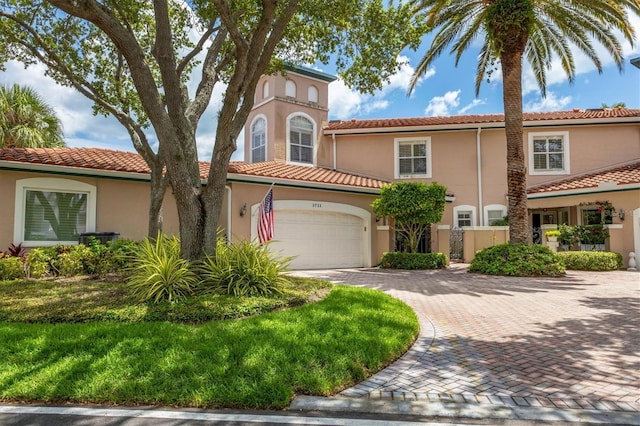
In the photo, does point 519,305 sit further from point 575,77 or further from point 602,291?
point 575,77

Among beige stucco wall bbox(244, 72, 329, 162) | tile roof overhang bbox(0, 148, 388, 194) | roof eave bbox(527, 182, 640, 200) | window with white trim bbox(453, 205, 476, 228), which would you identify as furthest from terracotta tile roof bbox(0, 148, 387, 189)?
roof eave bbox(527, 182, 640, 200)

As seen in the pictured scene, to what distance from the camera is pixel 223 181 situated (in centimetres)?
846

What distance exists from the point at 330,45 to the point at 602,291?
9.57 metres

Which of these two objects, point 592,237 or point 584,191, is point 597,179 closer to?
point 584,191

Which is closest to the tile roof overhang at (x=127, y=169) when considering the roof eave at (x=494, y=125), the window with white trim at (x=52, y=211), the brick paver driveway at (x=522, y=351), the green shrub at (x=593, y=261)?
the window with white trim at (x=52, y=211)

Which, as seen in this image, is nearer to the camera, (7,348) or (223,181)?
(7,348)

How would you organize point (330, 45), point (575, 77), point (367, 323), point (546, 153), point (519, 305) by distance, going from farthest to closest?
point (546, 153)
point (575, 77)
point (330, 45)
point (519, 305)
point (367, 323)

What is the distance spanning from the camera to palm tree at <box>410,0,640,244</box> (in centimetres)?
1388

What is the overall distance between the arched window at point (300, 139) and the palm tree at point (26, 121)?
1233 centimetres

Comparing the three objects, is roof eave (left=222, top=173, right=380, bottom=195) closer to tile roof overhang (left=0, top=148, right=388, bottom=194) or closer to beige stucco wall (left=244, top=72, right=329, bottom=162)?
tile roof overhang (left=0, top=148, right=388, bottom=194)

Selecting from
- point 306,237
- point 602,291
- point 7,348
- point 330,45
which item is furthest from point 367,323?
point 306,237

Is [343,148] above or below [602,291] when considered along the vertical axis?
above

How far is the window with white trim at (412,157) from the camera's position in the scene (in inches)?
784

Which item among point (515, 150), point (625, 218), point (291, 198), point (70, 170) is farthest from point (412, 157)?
point (70, 170)
